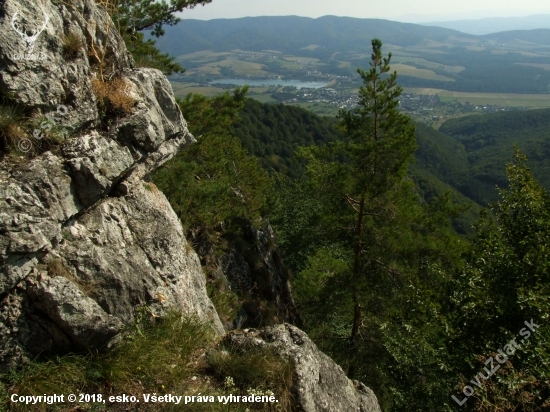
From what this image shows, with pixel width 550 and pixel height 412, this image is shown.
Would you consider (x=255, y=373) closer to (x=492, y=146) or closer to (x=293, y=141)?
(x=293, y=141)

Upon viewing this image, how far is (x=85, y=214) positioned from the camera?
15.9 feet

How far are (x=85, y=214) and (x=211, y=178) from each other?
30.0ft

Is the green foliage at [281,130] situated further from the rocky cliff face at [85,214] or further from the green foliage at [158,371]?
the green foliage at [158,371]

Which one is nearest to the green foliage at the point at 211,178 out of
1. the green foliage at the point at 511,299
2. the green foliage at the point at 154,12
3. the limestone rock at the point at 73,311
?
the green foliage at the point at 154,12

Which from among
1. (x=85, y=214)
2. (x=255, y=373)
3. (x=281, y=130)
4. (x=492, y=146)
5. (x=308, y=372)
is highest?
(x=85, y=214)

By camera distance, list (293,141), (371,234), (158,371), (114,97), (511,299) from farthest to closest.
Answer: (293,141)
(371,234)
(511,299)
(114,97)
(158,371)

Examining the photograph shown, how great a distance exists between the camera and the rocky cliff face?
4.04 m

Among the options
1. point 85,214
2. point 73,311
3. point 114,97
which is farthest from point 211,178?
point 73,311

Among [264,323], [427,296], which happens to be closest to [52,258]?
[427,296]

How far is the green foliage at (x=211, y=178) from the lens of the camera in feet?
33.4

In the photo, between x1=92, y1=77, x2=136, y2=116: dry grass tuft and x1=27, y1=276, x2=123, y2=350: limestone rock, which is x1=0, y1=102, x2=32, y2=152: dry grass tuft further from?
x1=27, y1=276, x2=123, y2=350: limestone rock

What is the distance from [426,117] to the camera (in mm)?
187000

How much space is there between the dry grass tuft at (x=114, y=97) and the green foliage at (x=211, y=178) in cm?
375

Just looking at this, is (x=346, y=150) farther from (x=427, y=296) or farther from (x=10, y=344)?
(x=10, y=344)
